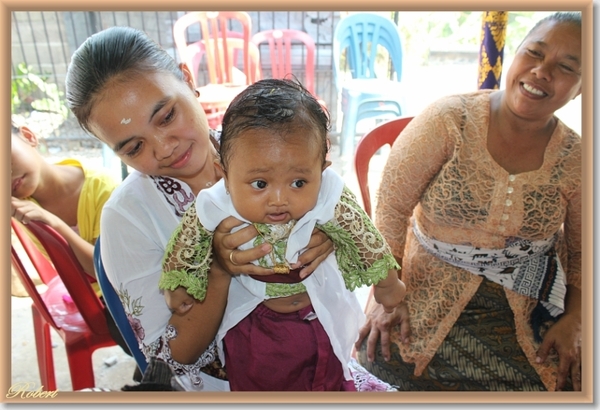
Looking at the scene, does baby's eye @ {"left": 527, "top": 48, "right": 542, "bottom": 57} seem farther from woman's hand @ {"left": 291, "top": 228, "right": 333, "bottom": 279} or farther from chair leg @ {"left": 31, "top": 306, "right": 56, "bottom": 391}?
chair leg @ {"left": 31, "top": 306, "right": 56, "bottom": 391}

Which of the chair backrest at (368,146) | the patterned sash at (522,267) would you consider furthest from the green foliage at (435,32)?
the patterned sash at (522,267)

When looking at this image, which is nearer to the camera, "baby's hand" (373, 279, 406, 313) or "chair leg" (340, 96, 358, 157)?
"baby's hand" (373, 279, 406, 313)

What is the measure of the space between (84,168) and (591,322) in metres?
1.95

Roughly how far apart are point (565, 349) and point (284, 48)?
14.0 feet

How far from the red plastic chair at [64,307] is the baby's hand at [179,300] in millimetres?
488

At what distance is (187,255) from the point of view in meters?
1.21

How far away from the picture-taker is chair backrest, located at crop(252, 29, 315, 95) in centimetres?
482

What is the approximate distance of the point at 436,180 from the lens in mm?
1731

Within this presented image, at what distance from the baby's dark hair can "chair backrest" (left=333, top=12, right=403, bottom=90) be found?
3.89 metres

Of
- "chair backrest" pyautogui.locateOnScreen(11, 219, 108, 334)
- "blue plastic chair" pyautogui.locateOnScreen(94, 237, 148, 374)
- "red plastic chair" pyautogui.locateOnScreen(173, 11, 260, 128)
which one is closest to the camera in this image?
"blue plastic chair" pyautogui.locateOnScreen(94, 237, 148, 374)

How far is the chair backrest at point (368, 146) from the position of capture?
6.49ft

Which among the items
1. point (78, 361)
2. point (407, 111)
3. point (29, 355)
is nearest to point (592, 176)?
point (78, 361)

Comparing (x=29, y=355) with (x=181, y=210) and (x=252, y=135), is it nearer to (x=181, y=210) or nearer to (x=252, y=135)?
(x=181, y=210)

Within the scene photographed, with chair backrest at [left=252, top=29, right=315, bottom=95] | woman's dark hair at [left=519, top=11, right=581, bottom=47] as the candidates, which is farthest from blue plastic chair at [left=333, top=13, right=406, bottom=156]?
woman's dark hair at [left=519, top=11, right=581, bottom=47]
